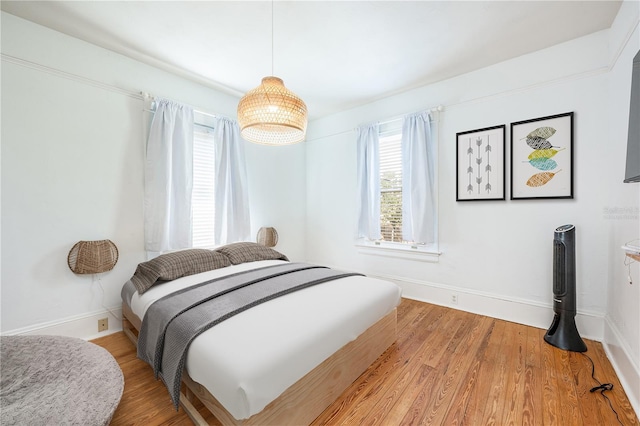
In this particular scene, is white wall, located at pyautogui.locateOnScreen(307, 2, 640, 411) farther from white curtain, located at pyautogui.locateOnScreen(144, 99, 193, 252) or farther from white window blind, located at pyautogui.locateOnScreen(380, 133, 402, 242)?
white curtain, located at pyautogui.locateOnScreen(144, 99, 193, 252)

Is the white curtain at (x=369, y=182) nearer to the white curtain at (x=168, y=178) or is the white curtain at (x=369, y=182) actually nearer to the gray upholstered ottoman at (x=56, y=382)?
the white curtain at (x=168, y=178)

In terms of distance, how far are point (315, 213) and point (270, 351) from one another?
10.8 ft

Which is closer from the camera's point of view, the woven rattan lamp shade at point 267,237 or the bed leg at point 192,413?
the bed leg at point 192,413

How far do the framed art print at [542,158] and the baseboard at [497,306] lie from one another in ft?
3.57

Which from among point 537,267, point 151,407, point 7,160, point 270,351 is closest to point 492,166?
point 537,267

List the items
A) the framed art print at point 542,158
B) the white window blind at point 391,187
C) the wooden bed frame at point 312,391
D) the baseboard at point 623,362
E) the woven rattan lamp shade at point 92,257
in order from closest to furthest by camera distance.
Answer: the wooden bed frame at point 312,391, the baseboard at point 623,362, the woven rattan lamp shade at point 92,257, the framed art print at point 542,158, the white window blind at point 391,187

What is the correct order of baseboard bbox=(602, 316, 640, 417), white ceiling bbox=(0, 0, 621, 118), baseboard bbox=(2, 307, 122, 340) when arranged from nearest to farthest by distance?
baseboard bbox=(602, 316, 640, 417) < white ceiling bbox=(0, 0, 621, 118) < baseboard bbox=(2, 307, 122, 340)

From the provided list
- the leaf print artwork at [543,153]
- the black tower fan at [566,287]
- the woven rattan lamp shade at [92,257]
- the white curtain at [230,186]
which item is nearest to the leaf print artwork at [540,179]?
the leaf print artwork at [543,153]

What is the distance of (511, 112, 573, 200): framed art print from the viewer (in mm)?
2453

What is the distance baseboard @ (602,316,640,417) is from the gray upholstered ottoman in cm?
291

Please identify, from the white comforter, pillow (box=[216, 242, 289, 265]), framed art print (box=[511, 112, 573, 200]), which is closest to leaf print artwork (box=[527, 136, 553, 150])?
framed art print (box=[511, 112, 573, 200])

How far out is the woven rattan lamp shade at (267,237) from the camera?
12.4ft

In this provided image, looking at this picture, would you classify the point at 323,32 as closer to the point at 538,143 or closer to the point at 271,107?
the point at 271,107

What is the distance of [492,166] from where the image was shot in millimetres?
2830
